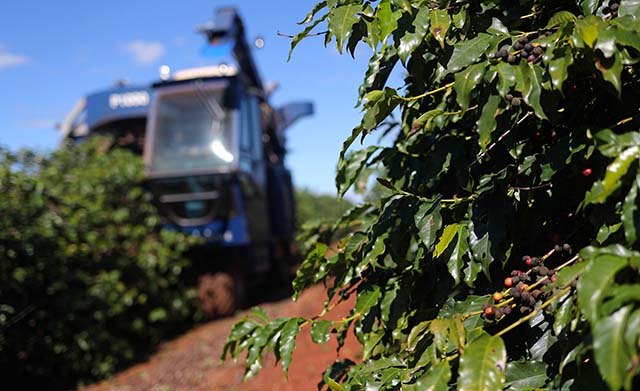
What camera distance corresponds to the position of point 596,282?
44.0 inches

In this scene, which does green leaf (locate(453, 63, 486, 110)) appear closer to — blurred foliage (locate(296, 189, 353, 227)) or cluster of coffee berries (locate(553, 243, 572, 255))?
cluster of coffee berries (locate(553, 243, 572, 255))

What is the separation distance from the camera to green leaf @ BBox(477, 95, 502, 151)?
147 cm

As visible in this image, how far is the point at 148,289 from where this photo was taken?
26.2 feet

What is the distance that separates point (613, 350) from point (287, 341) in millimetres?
1033

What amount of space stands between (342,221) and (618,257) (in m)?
1.34

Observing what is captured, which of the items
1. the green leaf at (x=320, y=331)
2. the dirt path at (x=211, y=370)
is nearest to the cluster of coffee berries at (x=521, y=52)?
the green leaf at (x=320, y=331)

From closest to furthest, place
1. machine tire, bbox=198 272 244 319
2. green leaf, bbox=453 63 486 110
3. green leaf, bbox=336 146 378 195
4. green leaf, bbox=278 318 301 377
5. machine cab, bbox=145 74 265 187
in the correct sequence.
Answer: green leaf, bbox=453 63 486 110
green leaf, bbox=278 318 301 377
green leaf, bbox=336 146 378 195
machine cab, bbox=145 74 265 187
machine tire, bbox=198 272 244 319

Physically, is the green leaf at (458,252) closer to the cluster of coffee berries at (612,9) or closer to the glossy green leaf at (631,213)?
the glossy green leaf at (631,213)

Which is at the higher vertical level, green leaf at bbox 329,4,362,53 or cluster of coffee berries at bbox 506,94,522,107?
green leaf at bbox 329,4,362,53

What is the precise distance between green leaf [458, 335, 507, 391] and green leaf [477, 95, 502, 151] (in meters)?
0.46

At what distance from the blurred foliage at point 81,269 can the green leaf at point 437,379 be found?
15.3 feet

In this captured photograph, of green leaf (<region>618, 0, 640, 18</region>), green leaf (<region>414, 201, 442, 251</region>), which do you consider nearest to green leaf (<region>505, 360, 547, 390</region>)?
green leaf (<region>414, 201, 442, 251</region>)

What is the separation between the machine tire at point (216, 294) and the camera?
29.1 ft

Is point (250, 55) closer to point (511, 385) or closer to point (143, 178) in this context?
point (143, 178)
